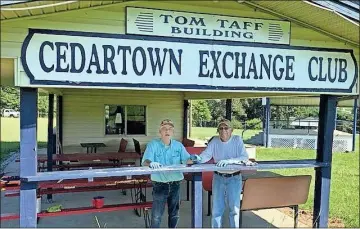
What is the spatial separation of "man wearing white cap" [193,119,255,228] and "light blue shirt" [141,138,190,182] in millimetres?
292

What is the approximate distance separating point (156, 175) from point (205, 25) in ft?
6.08

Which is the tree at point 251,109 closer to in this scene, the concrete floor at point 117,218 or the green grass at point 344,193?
the green grass at point 344,193

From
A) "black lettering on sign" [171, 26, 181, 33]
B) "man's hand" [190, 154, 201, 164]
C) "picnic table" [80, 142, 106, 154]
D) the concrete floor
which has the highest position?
"black lettering on sign" [171, 26, 181, 33]

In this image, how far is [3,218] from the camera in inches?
192

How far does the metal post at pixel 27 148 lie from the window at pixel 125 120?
8926 mm

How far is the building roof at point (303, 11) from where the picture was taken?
141 inches

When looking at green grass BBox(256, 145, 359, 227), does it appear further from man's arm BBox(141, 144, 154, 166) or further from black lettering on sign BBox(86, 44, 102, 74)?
black lettering on sign BBox(86, 44, 102, 74)

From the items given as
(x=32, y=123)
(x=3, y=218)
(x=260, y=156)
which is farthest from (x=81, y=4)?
(x=260, y=156)

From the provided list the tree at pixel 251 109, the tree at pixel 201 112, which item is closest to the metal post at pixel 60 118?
the tree at pixel 201 112

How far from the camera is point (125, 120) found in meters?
13.2

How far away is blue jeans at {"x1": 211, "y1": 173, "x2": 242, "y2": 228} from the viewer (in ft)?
16.0

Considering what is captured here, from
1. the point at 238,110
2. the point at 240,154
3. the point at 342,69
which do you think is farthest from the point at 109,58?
the point at 238,110

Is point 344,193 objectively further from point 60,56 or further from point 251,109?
point 251,109

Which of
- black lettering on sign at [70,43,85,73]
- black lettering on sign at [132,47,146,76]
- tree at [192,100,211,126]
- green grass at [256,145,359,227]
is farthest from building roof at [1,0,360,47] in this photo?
tree at [192,100,211,126]
